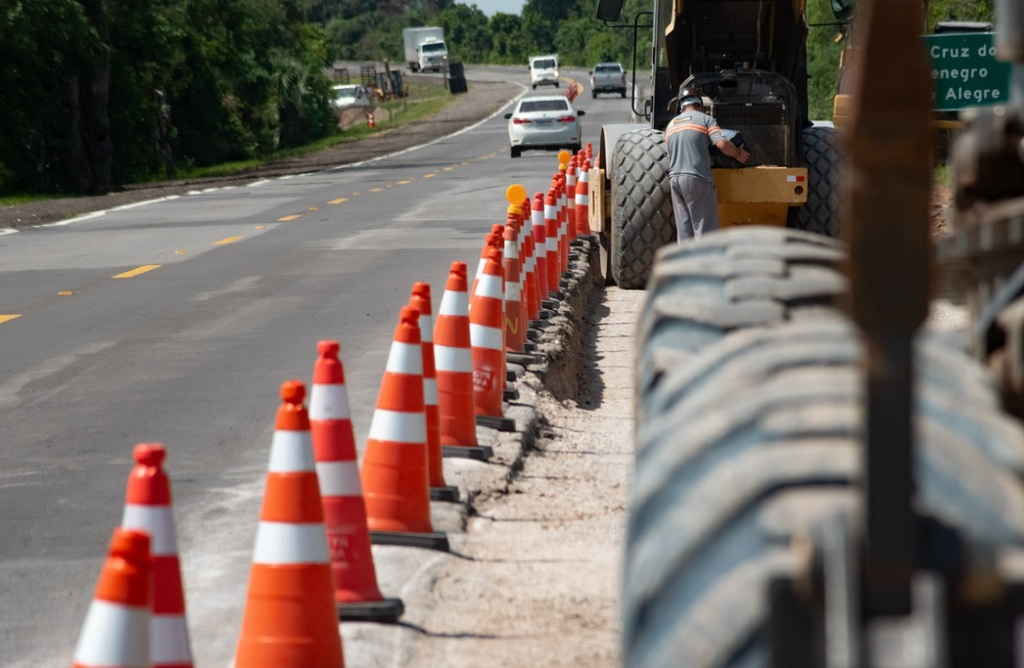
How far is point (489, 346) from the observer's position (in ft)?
28.9

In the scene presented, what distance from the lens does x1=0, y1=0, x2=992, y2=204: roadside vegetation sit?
36375mm

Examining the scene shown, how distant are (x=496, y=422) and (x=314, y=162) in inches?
1602

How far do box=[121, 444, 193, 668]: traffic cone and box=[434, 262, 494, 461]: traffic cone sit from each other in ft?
12.7

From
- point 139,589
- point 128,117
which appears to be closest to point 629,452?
point 139,589

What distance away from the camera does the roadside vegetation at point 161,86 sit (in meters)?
36.4

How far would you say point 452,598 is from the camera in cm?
575

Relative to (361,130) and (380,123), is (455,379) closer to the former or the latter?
(361,130)

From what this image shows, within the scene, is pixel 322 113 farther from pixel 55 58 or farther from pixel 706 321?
pixel 706 321

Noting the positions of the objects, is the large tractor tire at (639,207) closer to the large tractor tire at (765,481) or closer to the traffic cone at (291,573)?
the traffic cone at (291,573)

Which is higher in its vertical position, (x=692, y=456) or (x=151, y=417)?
(x=692, y=456)

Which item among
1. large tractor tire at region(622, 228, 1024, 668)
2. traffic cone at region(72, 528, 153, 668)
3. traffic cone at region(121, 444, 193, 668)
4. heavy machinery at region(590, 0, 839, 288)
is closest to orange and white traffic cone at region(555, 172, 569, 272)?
heavy machinery at region(590, 0, 839, 288)

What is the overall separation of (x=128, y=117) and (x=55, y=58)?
7197 mm

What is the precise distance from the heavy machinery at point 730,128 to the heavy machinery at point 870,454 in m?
10.7

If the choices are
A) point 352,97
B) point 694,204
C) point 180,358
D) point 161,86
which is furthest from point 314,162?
point 352,97
